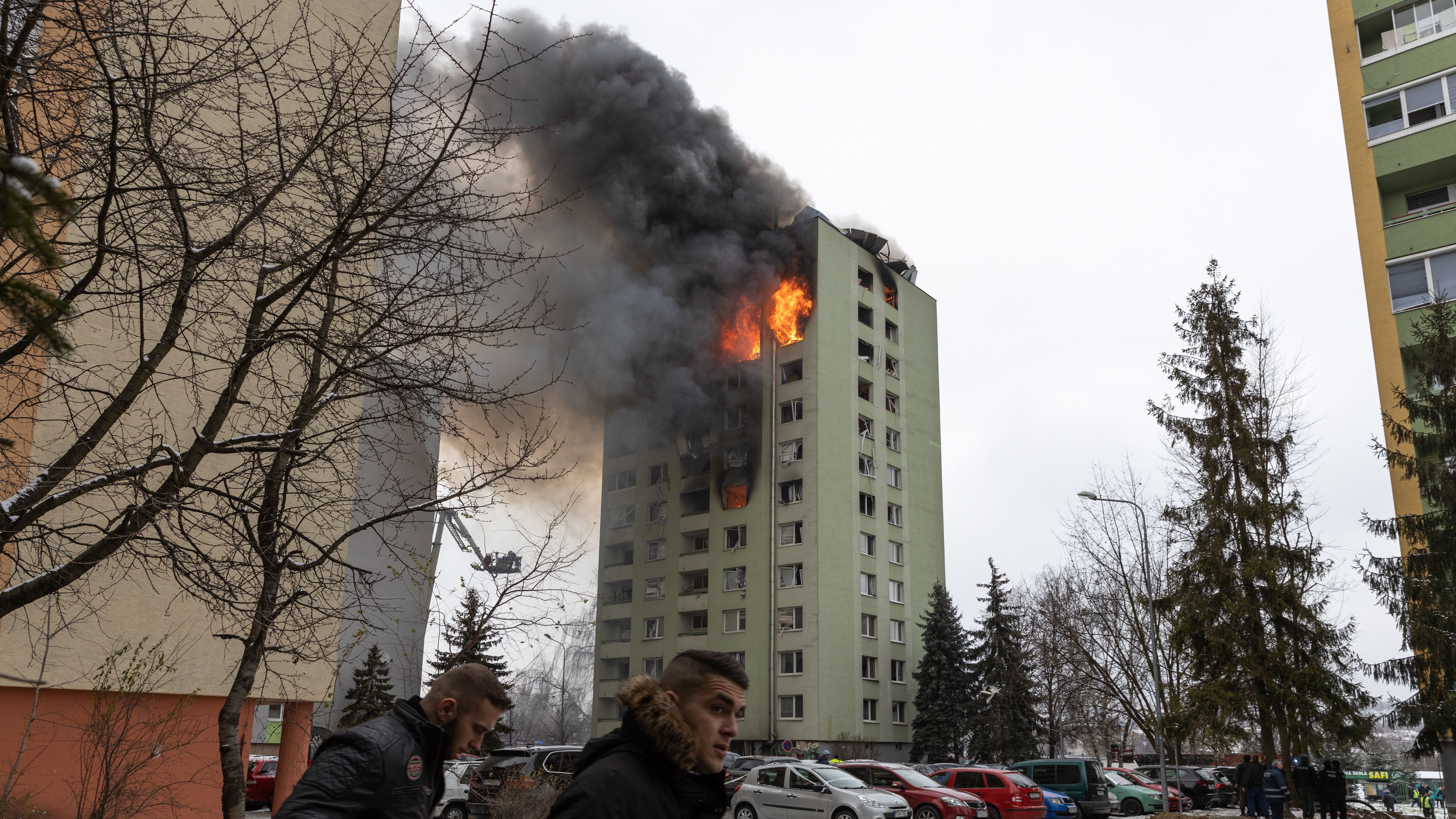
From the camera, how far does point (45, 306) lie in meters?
2.39

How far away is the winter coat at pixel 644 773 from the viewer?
249 centimetres

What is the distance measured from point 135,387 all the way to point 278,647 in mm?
2026

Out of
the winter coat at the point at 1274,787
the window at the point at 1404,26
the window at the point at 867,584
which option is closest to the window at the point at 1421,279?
the window at the point at 1404,26

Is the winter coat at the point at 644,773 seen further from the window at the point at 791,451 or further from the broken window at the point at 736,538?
the broken window at the point at 736,538

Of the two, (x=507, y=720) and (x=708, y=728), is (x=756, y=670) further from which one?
(x=708, y=728)

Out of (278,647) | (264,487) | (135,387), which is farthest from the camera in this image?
(264,487)

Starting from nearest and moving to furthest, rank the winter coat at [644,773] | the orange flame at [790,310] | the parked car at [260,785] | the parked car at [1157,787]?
the winter coat at [644,773]
the parked car at [260,785]
the parked car at [1157,787]
the orange flame at [790,310]

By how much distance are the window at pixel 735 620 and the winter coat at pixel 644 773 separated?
136ft

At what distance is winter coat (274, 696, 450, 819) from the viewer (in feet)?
10.3

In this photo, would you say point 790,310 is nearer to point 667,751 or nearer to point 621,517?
point 621,517

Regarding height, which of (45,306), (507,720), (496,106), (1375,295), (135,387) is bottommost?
(507,720)

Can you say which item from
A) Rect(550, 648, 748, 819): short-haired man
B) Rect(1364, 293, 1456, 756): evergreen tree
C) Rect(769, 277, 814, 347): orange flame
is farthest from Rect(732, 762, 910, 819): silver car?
Answer: Rect(769, 277, 814, 347): orange flame

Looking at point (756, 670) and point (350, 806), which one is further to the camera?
point (756, 670)

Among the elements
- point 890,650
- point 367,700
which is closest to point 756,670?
point 890,650
